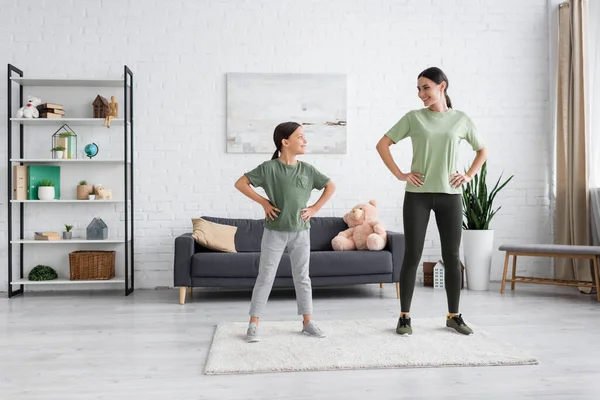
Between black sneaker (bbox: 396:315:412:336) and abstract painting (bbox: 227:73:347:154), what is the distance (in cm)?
244

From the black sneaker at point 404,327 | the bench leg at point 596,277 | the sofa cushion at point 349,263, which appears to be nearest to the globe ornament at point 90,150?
the sofa cushion at point 349,263

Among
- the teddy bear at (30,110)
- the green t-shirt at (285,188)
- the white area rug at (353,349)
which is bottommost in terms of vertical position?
the white area rug at (353,349)

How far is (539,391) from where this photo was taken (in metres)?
2.35

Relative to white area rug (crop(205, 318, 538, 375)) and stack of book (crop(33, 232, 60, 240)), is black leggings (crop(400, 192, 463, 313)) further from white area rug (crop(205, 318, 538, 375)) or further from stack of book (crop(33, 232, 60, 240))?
stack of book (crop(33, 232, 60, 240))

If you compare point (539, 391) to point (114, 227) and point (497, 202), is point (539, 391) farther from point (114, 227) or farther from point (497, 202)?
point (114, 227)

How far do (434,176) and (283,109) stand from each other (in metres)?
2.45

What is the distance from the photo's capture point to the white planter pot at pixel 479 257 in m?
5.13

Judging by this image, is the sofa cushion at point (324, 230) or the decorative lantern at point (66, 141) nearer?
Answer: the decorative lantern at point (66, 141)

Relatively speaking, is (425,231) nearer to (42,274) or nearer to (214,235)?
(214,235)

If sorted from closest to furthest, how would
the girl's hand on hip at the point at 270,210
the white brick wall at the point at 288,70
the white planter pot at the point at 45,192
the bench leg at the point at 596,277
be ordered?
1. the girl's hand on hip at the point at 270,210
2. the bench leg at the point at 596,277
3. the white planter pot at the point at 45,192
4. the white brick wall at the point at 288,70

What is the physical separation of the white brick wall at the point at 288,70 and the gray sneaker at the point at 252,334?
7.44 feet

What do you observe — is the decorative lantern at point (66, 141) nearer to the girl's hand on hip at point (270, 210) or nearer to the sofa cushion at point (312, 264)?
the sofa cushion at point (312, 264)

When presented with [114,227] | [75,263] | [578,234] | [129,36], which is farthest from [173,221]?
[578,234]

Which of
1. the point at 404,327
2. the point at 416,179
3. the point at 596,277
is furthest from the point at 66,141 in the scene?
the point at 596,277
